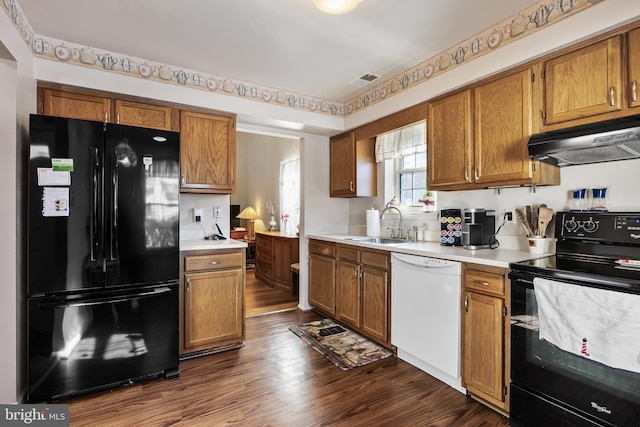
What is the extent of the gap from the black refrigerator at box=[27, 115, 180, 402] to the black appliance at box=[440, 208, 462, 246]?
2140 mm

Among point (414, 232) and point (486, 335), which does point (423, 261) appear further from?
point (414, 232)

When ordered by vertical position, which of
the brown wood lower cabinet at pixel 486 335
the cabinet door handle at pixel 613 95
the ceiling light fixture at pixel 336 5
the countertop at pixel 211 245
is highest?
the ceiling light fixture at pixel 336 5

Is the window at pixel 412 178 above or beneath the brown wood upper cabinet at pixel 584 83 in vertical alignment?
beneath

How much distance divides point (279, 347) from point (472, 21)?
2.94 meters

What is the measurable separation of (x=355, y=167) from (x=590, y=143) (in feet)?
7.36

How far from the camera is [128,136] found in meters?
2.24

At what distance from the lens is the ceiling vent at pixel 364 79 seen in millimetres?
3004

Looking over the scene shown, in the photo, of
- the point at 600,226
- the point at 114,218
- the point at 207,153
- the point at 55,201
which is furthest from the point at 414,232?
the point at 55,201

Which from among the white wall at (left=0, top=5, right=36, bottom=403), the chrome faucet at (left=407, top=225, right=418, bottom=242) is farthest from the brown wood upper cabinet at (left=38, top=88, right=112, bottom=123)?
the chrome faucet at (left=407, top=225, right=418, bottom=242)

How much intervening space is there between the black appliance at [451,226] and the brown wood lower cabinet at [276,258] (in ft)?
8.06

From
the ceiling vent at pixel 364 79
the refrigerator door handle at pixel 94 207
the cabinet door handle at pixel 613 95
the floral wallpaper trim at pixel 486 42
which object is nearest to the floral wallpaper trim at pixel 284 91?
the floral wallpaper trim at pixel 486 42

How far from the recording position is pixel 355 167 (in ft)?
12.0

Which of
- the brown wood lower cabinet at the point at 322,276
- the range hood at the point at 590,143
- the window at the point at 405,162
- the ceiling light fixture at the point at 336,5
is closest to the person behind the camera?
the range hood at the point at 590,143

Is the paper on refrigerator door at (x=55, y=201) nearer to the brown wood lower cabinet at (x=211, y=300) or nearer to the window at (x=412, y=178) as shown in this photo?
the brown wood lower cabinet at (x=211, y=300)
